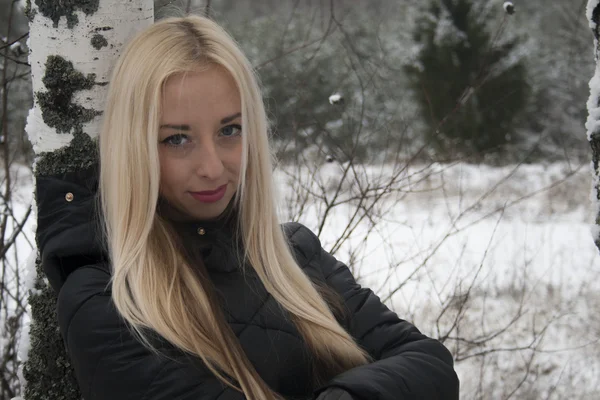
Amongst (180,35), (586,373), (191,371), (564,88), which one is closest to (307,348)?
(191,371)

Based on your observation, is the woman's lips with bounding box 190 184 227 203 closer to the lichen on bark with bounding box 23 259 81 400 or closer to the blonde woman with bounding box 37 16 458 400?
the blonde woman with bounding box 37 16 458 400

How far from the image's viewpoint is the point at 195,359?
1353mm

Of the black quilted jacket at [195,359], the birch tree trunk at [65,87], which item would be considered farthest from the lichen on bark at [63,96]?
the black quilted jacket at [195,359]

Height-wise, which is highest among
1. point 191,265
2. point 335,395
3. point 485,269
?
point 485,269

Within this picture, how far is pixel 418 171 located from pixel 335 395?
1783mm

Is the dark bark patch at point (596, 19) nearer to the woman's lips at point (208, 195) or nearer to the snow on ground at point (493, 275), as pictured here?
the woman's lips at point (208, 195)

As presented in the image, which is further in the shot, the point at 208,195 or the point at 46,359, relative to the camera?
the point at 46,359

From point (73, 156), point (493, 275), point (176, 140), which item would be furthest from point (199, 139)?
point (493, 275)

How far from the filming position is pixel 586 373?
456cm

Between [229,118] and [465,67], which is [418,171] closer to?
[229,118]

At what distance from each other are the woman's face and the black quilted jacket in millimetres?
91

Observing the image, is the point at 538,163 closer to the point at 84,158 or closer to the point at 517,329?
the point at 517,329

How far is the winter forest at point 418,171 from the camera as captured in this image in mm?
1653

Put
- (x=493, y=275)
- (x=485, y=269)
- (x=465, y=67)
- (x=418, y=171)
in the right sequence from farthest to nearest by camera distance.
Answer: (x=465, y=67), (x=485, y=269), (x=493, y=275), (x=418, y=171)
